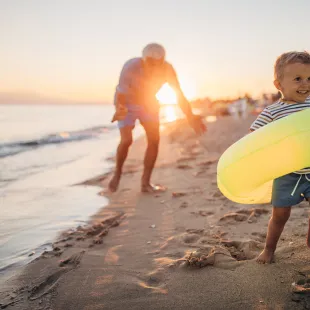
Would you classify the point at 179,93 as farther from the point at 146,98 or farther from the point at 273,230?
the point at 273,230

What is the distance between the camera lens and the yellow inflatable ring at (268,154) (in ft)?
5.94

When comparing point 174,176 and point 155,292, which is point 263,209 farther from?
point 174,176

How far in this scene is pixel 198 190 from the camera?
13.9 ft

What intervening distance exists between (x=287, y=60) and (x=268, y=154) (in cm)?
60

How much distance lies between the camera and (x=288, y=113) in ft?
6.64

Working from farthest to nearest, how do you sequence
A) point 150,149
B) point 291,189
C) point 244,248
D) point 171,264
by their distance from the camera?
point 150,149
point 244,248
point 171,264
point 291,189

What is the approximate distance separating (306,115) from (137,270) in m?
1.40

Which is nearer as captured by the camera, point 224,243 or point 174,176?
point 224,243

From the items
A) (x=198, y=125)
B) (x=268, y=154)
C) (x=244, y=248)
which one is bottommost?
(x=244, y=248)

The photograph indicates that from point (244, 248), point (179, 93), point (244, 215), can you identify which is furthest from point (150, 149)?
point (244, 248)

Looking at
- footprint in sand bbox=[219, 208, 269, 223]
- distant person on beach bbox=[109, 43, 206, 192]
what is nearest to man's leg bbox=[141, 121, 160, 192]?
distant person on beach bbox=[109, 43, 206, 192]

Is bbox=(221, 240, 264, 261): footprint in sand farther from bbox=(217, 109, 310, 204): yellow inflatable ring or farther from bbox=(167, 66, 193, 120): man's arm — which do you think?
bbox=(167, 66, 193, 120): man's arm

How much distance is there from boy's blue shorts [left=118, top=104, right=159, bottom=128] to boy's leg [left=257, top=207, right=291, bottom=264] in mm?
2549

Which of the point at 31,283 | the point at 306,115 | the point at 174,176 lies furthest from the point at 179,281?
the point at 174,176
